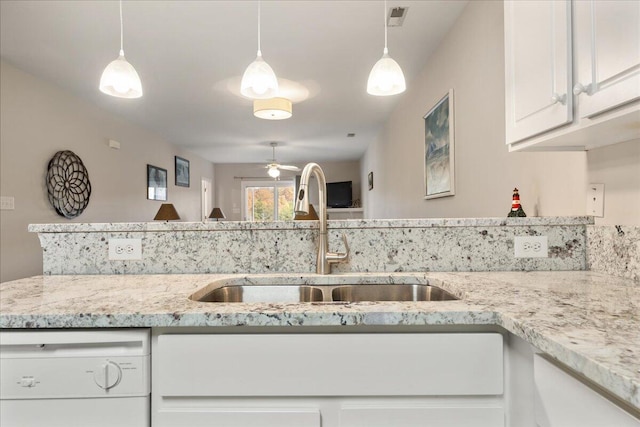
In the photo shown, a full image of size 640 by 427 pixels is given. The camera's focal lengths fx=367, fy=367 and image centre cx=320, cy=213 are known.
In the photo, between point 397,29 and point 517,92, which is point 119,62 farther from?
point 397,29

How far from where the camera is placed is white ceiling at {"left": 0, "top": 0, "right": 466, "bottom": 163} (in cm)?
236

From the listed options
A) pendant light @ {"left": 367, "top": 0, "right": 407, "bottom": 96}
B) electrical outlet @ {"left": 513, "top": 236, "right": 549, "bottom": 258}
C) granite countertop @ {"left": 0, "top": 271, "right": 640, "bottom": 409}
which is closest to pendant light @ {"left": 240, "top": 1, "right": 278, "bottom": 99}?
pendant light @ {"left": 367, "top": 0, "right": 407, "bottom": 96}

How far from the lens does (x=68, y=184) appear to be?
12.4 feet

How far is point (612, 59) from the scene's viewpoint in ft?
2.63

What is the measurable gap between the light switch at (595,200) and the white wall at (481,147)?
0.03 meters

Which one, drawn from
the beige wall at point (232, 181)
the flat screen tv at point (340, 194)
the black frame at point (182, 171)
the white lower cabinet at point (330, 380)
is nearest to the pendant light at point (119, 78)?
the white lower cabinet at point (330, 380)

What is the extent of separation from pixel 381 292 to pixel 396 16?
1989mm

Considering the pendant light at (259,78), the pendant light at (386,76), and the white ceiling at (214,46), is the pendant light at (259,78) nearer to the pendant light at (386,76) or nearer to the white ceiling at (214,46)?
the pendant light at (386,76)

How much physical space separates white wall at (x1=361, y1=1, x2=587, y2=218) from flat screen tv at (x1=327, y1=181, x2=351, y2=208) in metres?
4.19

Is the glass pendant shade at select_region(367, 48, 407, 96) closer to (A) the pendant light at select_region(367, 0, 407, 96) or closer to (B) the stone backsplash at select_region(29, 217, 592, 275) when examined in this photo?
(A) the pendant light at select_region(367, 0, 407, 96)

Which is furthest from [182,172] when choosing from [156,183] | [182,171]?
[156,183]

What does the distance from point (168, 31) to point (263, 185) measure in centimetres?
607

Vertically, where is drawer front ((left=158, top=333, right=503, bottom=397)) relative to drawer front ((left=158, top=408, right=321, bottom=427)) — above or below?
above

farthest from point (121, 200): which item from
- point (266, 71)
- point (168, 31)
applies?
point (266, 71)
